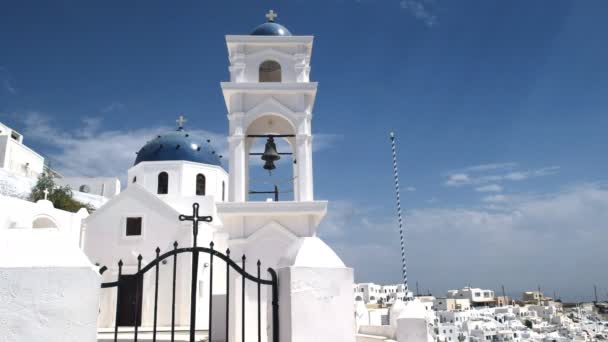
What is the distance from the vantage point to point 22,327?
362 centimetres

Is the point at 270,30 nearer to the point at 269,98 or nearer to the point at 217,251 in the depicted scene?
the point at 269,98

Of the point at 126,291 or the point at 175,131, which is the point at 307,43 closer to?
the point at 126,291

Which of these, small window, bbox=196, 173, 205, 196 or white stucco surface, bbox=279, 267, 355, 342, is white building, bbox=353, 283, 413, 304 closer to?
small window, bbox=196, 173, 205, 196

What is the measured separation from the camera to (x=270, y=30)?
11.2m

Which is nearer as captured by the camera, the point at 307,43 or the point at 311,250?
the point at 311,250

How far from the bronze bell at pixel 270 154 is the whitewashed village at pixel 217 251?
23mm

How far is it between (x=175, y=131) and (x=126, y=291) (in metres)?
8.62

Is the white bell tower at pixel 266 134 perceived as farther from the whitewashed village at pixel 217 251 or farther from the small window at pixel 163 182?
the small window at pixel 163 182

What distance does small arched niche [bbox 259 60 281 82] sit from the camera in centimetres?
1145

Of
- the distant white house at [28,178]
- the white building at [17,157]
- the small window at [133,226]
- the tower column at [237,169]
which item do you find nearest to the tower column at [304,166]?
the tower column at [237,169]

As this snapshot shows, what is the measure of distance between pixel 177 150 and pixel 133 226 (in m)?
4.52

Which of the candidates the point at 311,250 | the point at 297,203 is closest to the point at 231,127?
the point at 297,203

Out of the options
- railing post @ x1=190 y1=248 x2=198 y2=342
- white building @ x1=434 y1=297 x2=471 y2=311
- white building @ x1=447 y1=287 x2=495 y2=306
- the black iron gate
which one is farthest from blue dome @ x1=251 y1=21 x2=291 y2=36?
white building @ x1=447 y1=287 x2=495 y2=306

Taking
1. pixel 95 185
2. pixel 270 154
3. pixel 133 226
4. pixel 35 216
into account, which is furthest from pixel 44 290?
pixel 95 185
